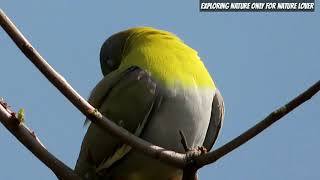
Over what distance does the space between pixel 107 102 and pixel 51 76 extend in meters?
1.45

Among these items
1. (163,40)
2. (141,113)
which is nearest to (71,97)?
(141,113)

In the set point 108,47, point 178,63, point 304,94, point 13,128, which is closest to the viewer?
point 304,94

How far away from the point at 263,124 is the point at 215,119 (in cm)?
178

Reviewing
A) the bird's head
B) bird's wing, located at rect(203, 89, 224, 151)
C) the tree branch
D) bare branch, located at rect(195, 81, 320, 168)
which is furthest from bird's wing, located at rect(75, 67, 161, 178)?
bare branch, located at rect(195, 81, 320, 168)

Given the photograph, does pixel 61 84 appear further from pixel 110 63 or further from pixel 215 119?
pixel 110 63

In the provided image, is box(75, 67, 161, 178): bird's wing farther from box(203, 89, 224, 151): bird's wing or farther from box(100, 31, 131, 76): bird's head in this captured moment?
box(100, 31, 131, 76): bird's head

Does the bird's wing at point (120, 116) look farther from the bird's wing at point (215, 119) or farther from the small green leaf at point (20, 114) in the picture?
the small green leaf at point (20, 114)

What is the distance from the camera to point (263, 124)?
11.2 ft

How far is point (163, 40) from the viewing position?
5410mm

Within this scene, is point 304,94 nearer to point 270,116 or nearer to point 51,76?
point 270,116

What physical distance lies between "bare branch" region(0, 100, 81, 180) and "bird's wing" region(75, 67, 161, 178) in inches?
23.9

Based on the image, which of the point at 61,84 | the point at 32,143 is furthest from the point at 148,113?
the point at 61,84

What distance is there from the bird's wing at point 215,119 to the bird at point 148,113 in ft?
0.30

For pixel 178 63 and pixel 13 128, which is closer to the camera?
pixel 13 128
